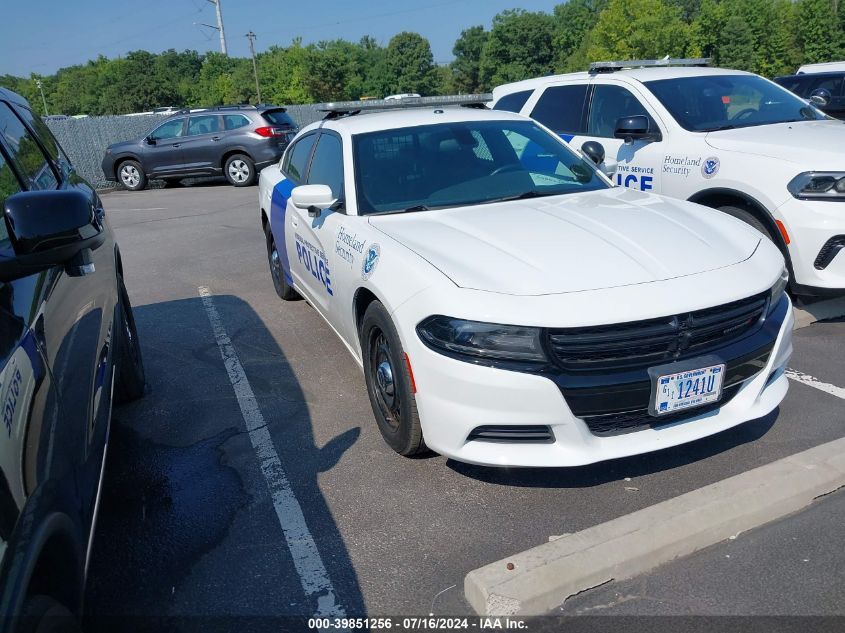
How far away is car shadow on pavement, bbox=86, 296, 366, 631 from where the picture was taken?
265 centimetres

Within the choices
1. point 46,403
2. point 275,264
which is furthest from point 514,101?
point 46,403

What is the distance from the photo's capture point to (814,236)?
473 centimetres

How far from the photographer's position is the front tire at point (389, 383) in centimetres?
322

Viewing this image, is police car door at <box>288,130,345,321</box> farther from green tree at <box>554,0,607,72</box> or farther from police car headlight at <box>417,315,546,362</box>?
green tree at <box>554,0,607,72</box>

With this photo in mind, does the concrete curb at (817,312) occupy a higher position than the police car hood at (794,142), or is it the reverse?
the police car hood at (794,142)

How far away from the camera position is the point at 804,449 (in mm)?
3508

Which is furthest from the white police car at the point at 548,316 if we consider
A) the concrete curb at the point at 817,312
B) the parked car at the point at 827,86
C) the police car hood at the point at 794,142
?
the parked car at the point at 827,86

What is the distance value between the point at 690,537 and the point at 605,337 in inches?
33.9

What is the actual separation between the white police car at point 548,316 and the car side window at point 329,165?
204 mm

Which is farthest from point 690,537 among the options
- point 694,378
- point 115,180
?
point 115,180

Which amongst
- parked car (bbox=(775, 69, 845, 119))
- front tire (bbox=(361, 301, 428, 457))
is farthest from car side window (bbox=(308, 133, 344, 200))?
parked car (bbox=(775, 69, 845, 119))

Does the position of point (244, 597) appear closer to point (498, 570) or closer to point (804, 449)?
point (498, 570)

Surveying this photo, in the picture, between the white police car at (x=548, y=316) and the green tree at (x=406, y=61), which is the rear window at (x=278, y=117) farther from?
the green tree at (x=406, y=61)

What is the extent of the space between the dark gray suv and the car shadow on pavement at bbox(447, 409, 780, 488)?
13.3 meters
